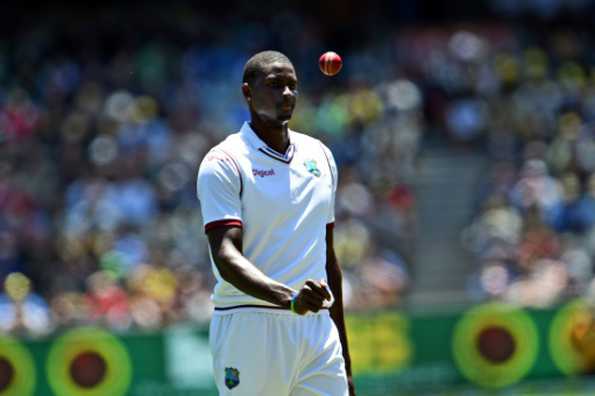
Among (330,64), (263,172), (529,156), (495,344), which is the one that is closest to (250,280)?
(263,172)

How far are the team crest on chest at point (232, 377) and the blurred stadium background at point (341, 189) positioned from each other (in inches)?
323

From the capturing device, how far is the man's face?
241 inches

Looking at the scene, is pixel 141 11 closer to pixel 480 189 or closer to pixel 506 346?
pixel 480 189

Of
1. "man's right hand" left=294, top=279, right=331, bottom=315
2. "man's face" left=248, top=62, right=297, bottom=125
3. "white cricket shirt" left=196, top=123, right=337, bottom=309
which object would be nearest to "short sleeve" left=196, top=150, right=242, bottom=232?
"white cricket shirt" left=196, top=123, right=337, bottom=309

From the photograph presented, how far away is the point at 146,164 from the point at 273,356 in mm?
11401

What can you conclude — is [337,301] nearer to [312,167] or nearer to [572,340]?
[312,167]

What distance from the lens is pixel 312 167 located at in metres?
6.35

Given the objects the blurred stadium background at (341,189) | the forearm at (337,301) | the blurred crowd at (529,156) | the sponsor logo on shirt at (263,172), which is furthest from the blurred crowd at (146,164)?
the sponsor logo on shirt at (263,172)

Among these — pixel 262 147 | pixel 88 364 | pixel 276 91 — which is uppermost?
pixel 276 91

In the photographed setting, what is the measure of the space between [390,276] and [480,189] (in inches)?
134

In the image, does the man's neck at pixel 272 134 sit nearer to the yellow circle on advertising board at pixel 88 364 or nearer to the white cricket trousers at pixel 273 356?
the white cricket trousers at pixel 273 356

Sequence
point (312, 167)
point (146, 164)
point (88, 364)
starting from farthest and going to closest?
1. point (146, 164)
2. point (88, 364)
3. point (312, 167)

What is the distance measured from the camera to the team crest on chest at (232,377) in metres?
6.05

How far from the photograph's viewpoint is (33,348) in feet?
45.7
